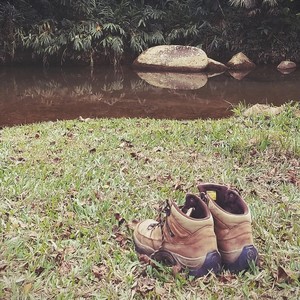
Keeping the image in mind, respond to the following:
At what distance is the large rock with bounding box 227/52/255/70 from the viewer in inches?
484

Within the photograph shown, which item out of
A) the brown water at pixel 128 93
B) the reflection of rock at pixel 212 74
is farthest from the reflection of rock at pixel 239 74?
the reflection of rock at pixel 212 74

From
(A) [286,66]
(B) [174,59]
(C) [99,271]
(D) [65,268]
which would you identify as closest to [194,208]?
(C) [99,271]

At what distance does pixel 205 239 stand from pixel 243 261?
0.24 meters

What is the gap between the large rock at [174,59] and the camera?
1176 centimetres

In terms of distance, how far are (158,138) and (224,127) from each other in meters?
0.80

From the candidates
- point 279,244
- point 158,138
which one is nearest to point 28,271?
point 279,244

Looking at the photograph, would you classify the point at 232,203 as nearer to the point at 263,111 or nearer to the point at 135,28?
the point at 263,111

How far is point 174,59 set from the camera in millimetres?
11852

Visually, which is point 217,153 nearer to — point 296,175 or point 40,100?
point 296,175

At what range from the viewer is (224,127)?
4.57m

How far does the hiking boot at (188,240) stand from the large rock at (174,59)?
9.99 metres

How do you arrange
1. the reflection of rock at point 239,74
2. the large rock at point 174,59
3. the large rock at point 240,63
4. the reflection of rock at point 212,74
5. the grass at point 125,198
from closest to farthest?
the grass at point 125,198 < the reflection of rock at point 239,74 < the reflection of rock at point 212,74 < the large rock at point 174,59 < the large rock at point 240,63

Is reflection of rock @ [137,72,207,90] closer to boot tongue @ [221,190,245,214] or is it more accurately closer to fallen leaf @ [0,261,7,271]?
boot tongue @ [221,190,245,214]

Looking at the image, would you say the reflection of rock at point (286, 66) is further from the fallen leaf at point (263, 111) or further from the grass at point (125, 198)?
the grass at point (125, 198)
